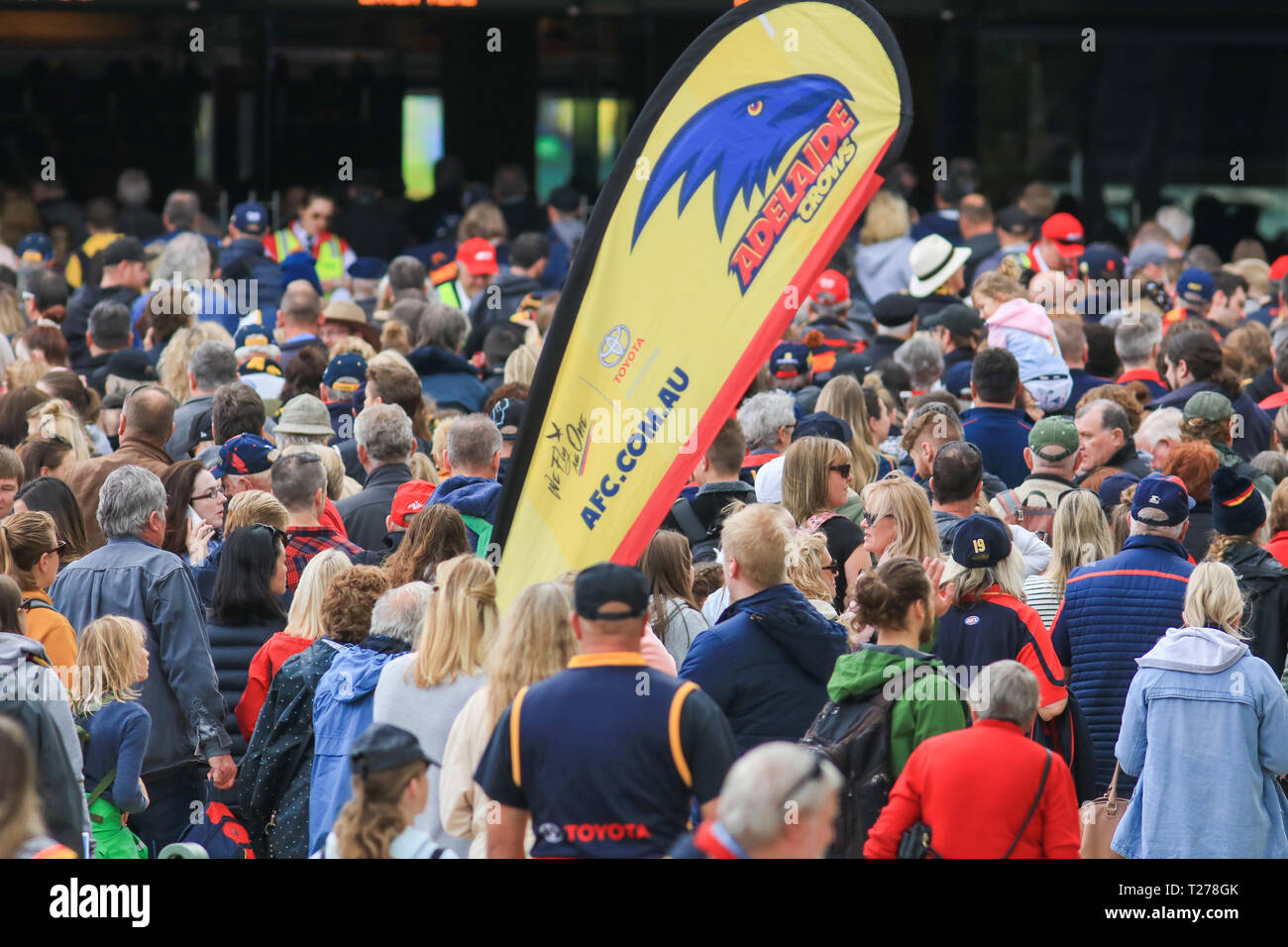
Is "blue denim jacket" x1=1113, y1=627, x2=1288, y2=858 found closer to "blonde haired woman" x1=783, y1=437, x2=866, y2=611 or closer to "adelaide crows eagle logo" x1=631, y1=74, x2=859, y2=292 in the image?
"blonde haired woman" x1=783, y1=437, x2=866, y2=611

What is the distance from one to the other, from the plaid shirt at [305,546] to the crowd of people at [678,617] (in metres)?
0.01

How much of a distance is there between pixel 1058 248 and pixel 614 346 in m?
9.83

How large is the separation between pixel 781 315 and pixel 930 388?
495 cm

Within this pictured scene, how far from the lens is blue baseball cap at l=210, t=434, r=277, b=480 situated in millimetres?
7520

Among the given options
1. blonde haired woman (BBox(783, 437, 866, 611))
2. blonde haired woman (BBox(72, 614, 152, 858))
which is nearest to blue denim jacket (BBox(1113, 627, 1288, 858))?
blonde haired woman (BBox(783, 437, 866, 611))

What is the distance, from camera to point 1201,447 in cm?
733

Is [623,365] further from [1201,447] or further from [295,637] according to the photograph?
[1201,447]

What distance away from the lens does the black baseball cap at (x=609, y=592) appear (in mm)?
4227

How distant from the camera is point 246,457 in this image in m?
7.52

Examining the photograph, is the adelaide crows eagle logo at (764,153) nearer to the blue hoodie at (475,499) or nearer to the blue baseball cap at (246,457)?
the blue hoodie at (475,499)

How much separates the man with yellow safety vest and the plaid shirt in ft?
26.7

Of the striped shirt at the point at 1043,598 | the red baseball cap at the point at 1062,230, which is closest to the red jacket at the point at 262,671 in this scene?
the striped shirt at the point at 1043,598
